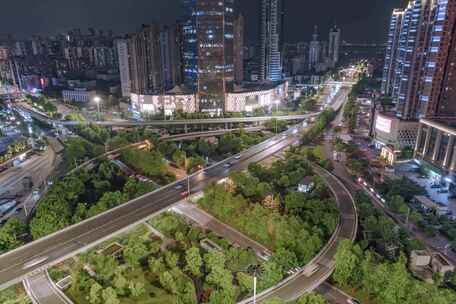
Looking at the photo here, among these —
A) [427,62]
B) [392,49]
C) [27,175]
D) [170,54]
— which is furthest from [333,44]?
[27,175]

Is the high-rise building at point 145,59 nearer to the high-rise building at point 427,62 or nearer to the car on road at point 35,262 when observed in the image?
the high-rise building at point 427,62

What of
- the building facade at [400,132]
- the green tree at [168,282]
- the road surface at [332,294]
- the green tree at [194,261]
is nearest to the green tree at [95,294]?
the green tree at [168,282]

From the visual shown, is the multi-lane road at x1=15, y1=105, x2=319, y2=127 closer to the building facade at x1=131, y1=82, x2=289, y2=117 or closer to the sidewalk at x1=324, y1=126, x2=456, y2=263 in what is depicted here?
the building facade at x1=131, y1=82, x2=289, y2=117

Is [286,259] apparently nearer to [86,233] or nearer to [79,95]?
[86,233]

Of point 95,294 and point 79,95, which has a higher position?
point 79,95

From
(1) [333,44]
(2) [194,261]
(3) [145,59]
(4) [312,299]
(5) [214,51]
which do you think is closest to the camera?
(4) [312,299]

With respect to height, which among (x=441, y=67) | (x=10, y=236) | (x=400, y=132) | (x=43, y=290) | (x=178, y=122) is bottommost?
(x=43, y=290)

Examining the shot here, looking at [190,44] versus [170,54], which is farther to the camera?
[170,54]
